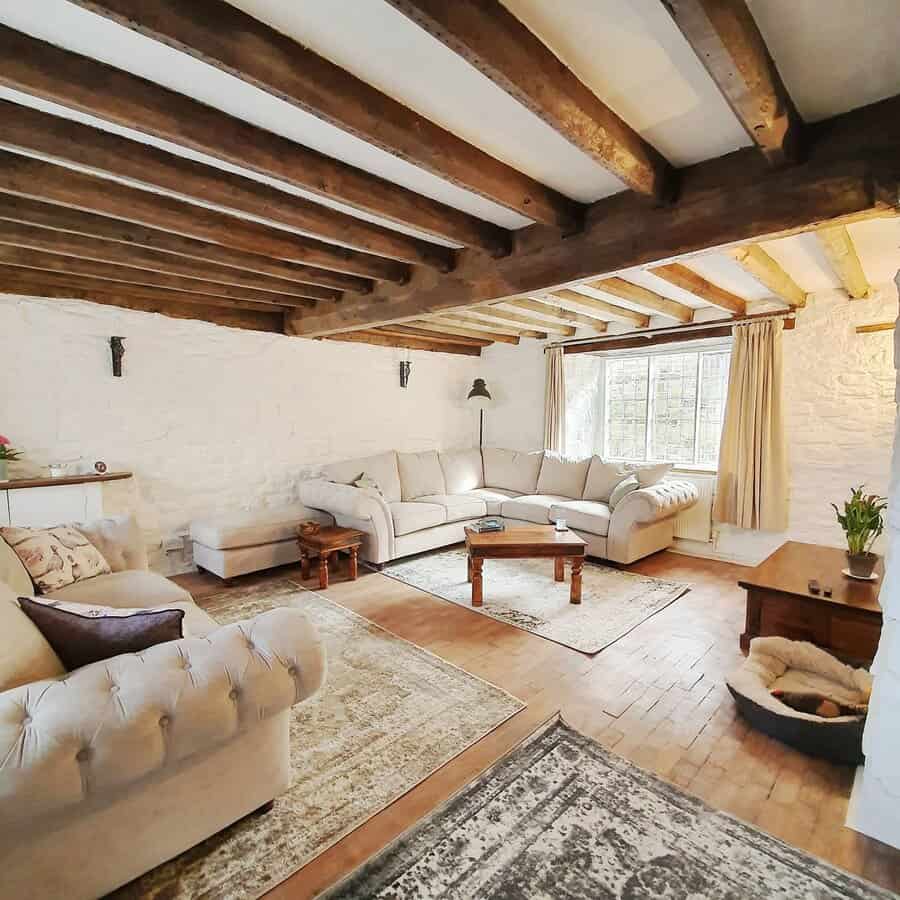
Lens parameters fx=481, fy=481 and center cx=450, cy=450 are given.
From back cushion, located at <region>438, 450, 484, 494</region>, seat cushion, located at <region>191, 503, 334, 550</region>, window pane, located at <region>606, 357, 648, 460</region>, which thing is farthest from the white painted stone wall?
window pane, located at <region>606, 357, 648, 460</region>

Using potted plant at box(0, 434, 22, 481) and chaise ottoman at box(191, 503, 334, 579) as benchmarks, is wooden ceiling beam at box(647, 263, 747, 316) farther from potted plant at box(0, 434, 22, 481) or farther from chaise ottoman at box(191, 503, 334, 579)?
potted plant at box(0, 434, 22, 481)

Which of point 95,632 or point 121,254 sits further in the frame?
point 121,254

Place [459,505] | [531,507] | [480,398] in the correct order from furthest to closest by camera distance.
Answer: [480,398], [459,505], [531,507]

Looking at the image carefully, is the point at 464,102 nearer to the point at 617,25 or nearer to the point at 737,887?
the point at 617,25

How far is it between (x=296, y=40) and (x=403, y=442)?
180 inches

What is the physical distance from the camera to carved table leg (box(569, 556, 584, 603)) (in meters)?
3.41

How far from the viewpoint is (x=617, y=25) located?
1.22m

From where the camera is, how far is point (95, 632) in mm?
1433

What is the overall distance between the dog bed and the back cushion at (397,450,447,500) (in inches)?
131

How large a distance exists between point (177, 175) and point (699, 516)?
473 centimetres

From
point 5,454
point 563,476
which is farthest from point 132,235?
point 563,476

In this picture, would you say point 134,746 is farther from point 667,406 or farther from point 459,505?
point 667,406

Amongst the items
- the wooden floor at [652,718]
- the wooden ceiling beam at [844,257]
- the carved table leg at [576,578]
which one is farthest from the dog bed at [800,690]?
the wooden ceiling beam at [844,257]

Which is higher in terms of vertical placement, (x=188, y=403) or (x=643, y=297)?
(x=643, y=297)
